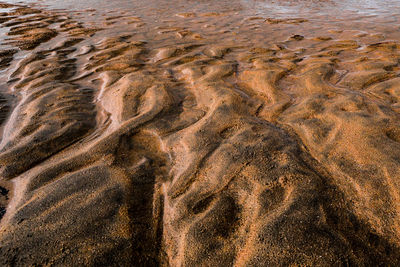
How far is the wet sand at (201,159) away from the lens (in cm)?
112

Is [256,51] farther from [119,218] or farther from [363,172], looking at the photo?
[119,218]

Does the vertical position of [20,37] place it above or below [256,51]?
above

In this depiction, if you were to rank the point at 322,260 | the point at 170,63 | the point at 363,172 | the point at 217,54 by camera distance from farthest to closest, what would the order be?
1. the point at 217,54
2. the point at 170,63
3. the point at 363,172
4. the point at 322,260

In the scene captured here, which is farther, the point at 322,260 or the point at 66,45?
the point at 66,45

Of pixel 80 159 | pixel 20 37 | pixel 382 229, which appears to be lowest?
pixel 382 229

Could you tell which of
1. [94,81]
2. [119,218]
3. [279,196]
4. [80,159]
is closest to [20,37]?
[94,81]

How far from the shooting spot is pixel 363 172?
1490 millimetres

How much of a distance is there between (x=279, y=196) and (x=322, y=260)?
0.39 m

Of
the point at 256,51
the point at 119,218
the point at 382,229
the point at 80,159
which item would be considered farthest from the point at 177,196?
the point at 256,51

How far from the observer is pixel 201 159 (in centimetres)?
163

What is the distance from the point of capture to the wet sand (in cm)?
112

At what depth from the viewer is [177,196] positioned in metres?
1.40

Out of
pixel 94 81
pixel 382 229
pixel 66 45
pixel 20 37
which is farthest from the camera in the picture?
pixel 20 37

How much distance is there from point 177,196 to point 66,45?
4481 mm
